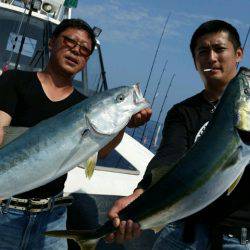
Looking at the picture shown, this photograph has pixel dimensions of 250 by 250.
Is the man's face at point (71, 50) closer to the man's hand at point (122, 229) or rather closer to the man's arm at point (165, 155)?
the man's arm at point (165, 155)

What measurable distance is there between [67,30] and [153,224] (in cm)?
205

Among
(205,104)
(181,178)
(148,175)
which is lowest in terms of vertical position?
(148,175)

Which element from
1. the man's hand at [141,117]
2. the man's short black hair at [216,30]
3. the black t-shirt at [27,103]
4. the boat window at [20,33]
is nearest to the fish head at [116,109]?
the man's hand at [141,117]

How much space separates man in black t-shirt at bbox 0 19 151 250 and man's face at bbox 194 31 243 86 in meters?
0.66

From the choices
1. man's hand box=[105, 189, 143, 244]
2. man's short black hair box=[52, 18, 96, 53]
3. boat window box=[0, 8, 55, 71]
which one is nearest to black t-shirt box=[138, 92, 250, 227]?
man's hand box=[105, 189, 143, 244]

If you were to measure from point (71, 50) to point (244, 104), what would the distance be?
1.77 meters

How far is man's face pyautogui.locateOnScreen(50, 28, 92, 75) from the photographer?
3.87 meters

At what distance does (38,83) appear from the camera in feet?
12.6

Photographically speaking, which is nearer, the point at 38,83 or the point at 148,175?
the point at 148,175

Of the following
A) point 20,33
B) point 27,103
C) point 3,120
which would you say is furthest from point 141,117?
point 20,33

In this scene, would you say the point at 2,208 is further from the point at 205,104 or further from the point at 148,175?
the point at 205,104

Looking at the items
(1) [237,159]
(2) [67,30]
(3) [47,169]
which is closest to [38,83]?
(2) [67,30]

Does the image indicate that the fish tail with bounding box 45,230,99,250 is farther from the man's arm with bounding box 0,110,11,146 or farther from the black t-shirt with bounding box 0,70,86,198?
the man's arm with bounding box 0,110,11,146

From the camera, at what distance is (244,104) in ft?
9.08
